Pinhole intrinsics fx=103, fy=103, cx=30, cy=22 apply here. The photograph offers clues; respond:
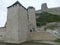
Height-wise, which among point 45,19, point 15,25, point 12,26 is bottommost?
point 12,26

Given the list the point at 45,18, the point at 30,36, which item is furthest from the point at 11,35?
the point at 45,18

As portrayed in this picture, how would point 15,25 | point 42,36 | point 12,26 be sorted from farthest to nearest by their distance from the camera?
point 42,36 < point 12,26 < point 15,25

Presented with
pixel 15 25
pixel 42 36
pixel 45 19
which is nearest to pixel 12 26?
pixel 15 25

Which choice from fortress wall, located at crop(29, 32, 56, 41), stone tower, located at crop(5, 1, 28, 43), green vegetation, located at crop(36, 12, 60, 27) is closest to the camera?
stone tower, located at crop(5, 1, 28, 43)

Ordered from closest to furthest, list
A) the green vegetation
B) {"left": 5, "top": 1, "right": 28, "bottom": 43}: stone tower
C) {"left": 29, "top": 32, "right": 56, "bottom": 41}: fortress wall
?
{"left": 5, "top": 1, "right": 28, "bottom": 43}: stone tower, {"left": 29, "top": 32, "right": 56, "bottom": 41}: fortress wall, the green vegetation

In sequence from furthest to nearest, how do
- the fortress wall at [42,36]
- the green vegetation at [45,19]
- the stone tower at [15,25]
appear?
the green vegetation at [45,19], the fortress wall at [42,36], the stone tower at [15,25]

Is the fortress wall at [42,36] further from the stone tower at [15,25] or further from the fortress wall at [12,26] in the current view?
the fortress wall at [12,26]

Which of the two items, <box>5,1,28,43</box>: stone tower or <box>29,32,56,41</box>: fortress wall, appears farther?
<box>29,32,56,41</box>: fortress wall

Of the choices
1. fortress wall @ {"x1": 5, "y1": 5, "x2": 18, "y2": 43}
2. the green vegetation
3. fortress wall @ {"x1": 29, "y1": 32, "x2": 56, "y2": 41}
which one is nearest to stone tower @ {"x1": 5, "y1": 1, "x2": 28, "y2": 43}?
fortress wall @ {"x1": 5, "y1": 5, "x2": 18, "y2": 43}

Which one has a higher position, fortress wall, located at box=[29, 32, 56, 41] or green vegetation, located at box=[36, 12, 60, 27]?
green vegetation, located at box=[36, 12, 60, 27]

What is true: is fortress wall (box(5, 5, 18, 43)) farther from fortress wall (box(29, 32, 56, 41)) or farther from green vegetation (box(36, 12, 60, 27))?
green vegetation (box(36, 12, 60, 27))

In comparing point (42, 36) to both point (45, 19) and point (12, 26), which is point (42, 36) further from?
point (45, 19)

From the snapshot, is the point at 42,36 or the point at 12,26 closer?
the point at 12,26

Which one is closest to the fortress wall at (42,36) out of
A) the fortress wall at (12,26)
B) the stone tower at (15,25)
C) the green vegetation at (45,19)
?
the stone tower at (15,25)
